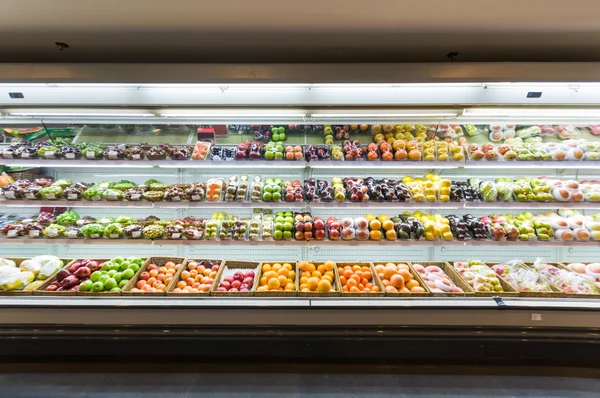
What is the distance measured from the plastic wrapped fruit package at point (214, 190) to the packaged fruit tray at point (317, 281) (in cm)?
113

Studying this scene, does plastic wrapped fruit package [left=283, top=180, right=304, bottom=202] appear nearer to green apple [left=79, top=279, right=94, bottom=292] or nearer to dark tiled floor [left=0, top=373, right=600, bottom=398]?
dark tiled floor [left=0, top=373, right=600, bottom=398]

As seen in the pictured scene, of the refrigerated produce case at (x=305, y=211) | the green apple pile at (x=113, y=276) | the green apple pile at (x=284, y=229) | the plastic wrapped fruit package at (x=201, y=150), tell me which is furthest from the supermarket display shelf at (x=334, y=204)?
the green apple pile at (x=113, y=276)

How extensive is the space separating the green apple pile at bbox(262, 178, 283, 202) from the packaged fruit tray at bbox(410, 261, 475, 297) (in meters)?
1.66

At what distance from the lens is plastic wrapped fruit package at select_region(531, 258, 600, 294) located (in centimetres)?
293

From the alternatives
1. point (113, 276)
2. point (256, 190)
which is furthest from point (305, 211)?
point (113, 276)

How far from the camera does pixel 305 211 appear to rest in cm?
366

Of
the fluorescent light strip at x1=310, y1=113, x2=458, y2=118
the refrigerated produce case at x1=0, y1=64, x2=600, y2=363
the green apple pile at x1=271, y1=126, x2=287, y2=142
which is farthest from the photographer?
the green apple pile at x1=271, y1=126, x2=287, y2=142

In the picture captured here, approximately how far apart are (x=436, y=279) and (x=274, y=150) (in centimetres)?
210

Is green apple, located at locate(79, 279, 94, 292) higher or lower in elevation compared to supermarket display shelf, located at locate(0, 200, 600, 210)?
lower

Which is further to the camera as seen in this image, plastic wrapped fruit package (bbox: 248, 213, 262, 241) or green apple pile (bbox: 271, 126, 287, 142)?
green apple pile (bbox: 271, 126, 287, 142)

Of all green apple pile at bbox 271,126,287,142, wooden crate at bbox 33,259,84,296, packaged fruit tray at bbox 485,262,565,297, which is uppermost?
green apple pile at bbox 271,126,287,142

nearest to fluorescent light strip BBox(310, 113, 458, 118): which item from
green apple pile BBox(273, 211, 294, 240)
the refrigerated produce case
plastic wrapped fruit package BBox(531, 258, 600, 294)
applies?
the refrigerated produce case

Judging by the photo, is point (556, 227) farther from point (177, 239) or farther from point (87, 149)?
point (87, 149)

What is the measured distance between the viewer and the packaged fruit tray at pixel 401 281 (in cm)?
284
